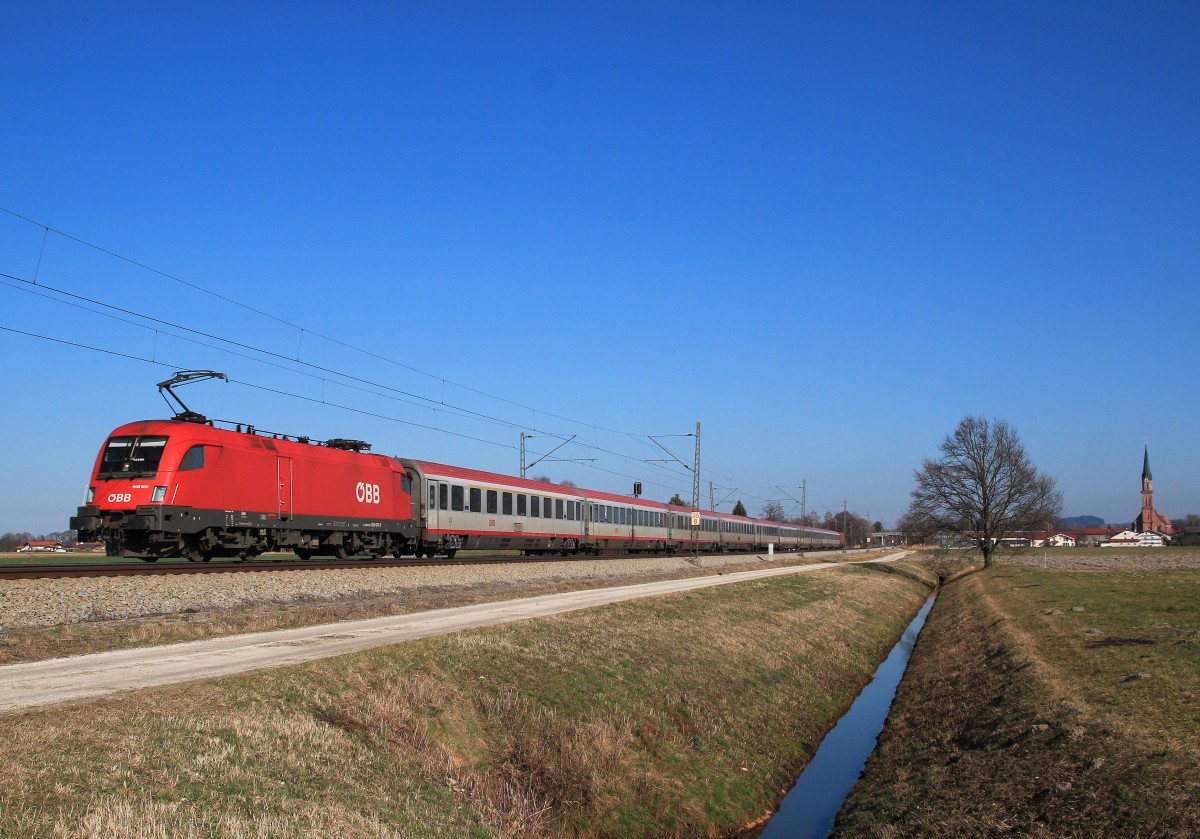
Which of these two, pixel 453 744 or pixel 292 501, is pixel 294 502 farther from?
pixel 453 744

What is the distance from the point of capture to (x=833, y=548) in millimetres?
125375

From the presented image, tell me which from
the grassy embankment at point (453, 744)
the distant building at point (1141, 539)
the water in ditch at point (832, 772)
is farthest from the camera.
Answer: the distant building at point (1141, 539)

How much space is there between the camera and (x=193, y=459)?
82.1 ft

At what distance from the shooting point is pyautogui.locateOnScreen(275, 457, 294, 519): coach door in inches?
1129

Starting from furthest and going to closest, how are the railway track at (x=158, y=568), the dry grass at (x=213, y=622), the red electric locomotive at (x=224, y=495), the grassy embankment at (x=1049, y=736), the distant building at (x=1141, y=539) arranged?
the distant building at (x=1141, y=539) → the red electric locomotive at (x=224, y=495) → the railway track at (x=158, y=568) → the dry grass at (x=213, y=622) → the grassy embankment at (x=1049, y=736)

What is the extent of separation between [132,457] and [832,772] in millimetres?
19704

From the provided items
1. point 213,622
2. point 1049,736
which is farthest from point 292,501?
point 1049,736

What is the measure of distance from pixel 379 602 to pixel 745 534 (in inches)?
2568

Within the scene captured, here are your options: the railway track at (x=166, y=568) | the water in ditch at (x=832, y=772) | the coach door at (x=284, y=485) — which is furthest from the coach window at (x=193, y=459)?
the water in ditch at (x=832, y=772)

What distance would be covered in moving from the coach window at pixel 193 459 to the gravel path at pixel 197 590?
3951 mm

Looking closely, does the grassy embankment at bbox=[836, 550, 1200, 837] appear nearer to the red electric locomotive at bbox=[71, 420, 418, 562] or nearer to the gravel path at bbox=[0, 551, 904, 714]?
the gravel path at bbox=[0, 551, 904, 714]

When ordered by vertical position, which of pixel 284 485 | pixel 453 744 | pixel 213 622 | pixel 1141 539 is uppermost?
pixel 284 485

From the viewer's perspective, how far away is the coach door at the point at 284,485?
28.7m

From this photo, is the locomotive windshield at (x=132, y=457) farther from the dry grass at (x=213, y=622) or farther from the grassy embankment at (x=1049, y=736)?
the grassy embankment at (x=1049, y=736)
